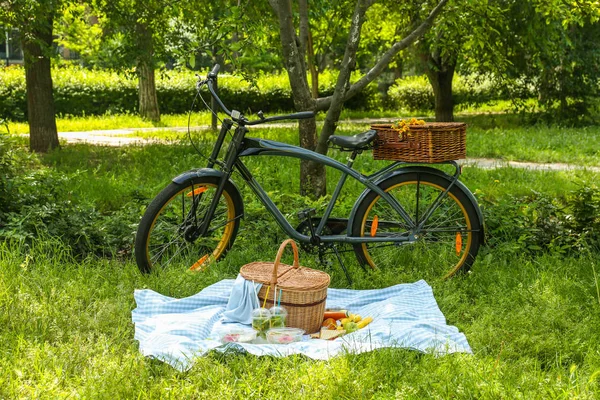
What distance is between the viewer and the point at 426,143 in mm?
4754

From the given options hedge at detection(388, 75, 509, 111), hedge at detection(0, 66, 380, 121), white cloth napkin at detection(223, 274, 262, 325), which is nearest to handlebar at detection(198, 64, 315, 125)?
white cloth napkin at detection(223, 274, 262, 325)

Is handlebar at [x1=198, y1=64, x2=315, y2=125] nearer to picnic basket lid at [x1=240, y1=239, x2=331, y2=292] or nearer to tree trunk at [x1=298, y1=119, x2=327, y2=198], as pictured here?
picnic basket lid at [x1=240, y1=239, x2=331, y2=292]

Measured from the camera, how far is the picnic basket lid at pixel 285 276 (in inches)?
158

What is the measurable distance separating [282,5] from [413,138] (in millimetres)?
2374

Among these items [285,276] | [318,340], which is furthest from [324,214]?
[318,340]

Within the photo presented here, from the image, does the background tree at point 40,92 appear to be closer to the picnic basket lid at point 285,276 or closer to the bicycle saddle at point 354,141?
the bicycle saddle at point 354,141

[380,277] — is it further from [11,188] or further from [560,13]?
[560,13]

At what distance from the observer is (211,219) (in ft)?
16.0

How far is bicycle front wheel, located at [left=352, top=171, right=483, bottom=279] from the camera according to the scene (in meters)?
4.96

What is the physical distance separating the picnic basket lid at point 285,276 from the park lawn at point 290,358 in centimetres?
53

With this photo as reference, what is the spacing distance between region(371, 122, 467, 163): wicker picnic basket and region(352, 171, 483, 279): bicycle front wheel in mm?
179

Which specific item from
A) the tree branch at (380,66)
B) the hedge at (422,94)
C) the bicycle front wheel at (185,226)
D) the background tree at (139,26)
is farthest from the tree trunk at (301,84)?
the hedge at (422,94)

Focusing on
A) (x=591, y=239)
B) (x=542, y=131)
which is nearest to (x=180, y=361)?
(x=591, y=239)

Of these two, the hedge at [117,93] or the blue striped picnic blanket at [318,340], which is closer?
the blue striped picnic blanket at [318,340]
